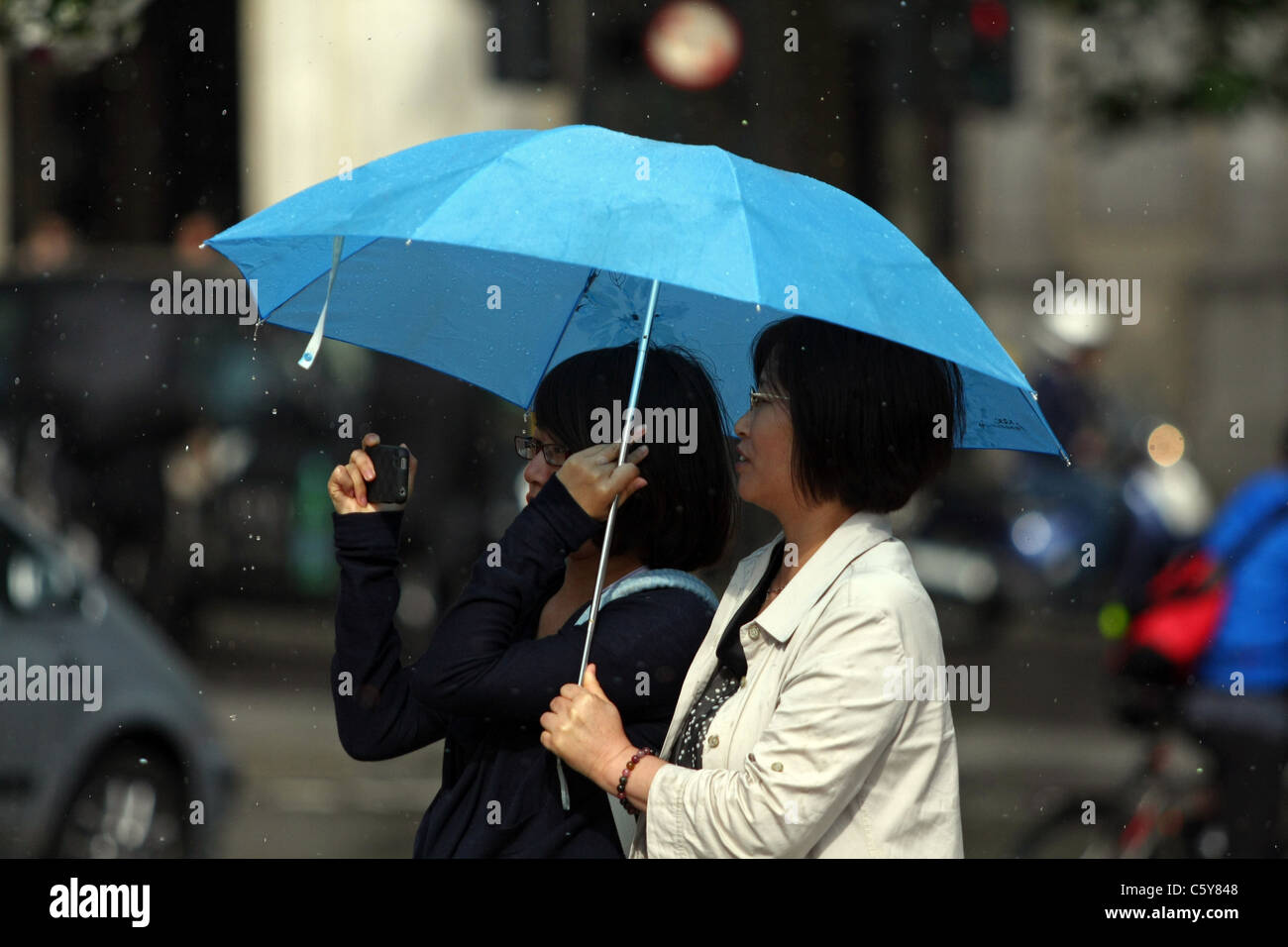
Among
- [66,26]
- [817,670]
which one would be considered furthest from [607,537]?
[66,26]

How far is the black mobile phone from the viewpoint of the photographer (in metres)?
2.77

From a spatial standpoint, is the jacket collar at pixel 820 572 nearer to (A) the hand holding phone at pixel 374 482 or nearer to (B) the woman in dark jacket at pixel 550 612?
(B) the woman in dark jacket at pixel 550 612

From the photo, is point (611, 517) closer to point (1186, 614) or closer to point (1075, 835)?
point (1186, 614)

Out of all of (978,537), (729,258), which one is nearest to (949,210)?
(978,537)

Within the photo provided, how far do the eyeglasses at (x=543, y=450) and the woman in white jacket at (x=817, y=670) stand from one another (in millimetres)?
286

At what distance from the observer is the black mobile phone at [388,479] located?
2.77 meters

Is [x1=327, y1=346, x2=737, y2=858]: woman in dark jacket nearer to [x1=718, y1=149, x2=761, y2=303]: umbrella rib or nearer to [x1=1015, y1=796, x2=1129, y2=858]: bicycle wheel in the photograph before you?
[x1=718, y1=149, x2=761, y2=303]: umbrella rib

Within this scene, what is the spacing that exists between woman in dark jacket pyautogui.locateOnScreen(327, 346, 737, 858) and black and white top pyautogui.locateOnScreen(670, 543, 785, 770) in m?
0.09

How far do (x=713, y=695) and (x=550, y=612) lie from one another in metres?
0.37

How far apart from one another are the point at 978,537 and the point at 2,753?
8350mm

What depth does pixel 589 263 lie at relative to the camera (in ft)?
7.93

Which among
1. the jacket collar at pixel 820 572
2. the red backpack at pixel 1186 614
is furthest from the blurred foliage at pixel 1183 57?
the jacket collar at pixel 820 572

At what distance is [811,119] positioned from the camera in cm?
786
